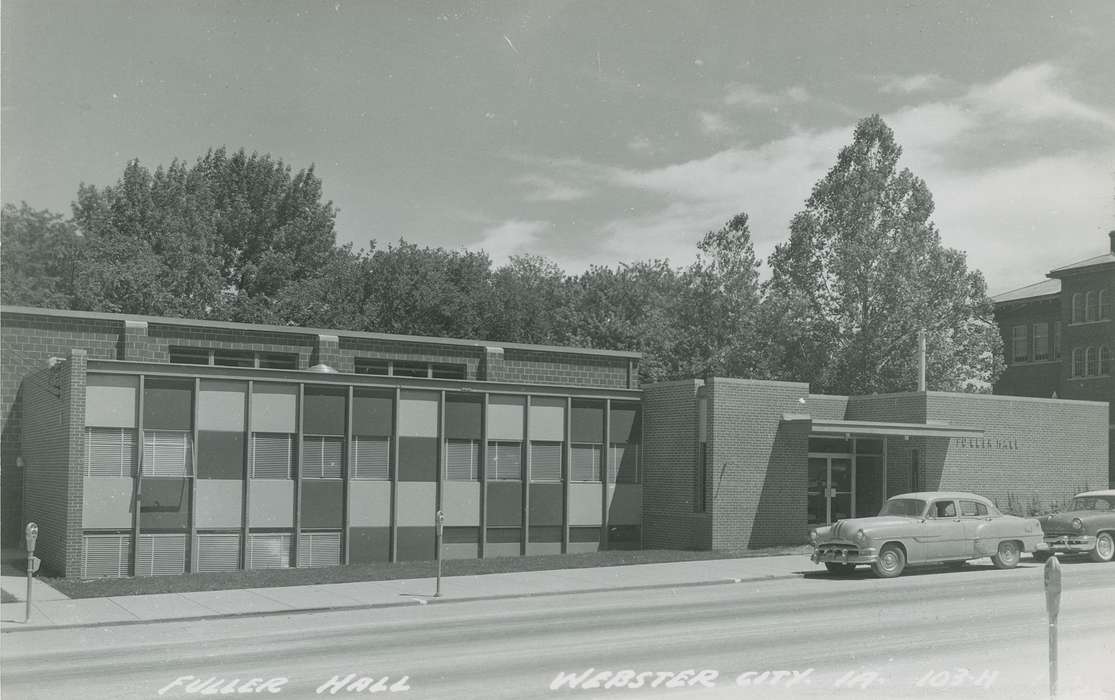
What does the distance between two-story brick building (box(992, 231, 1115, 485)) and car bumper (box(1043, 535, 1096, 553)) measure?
953 inches

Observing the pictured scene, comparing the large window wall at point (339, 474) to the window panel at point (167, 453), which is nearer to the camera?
the large window wall at point (339, 474)

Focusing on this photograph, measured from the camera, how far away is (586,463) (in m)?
27.8

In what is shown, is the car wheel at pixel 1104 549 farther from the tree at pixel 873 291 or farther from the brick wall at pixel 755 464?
the tree at pixel 873 291

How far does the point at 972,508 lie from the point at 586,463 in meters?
9.58

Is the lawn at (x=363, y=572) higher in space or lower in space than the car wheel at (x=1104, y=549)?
lower

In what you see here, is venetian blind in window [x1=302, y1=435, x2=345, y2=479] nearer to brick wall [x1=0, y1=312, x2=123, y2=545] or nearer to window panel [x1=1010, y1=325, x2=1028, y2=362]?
brick wall [x1=0, y1=312, x2=123, y2=545]

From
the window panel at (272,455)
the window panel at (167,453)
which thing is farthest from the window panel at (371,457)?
the window panel at (167,453)

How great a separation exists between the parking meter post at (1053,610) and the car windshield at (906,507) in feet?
41.1

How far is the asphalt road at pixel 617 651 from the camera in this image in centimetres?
1056

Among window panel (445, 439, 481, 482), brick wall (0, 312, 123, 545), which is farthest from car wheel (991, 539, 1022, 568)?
brick wall (0, 312, 123, 545)

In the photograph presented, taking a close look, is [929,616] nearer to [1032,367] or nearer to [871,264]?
[871,264]

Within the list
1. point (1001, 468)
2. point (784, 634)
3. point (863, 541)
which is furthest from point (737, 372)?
point (784, 634)

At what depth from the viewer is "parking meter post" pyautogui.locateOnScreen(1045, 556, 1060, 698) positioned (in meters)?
9.19

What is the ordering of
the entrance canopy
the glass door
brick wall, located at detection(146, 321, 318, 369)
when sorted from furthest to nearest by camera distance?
the glass door < the entrance canopy < brick wall, located at detection(146, 321, 318, 369)
